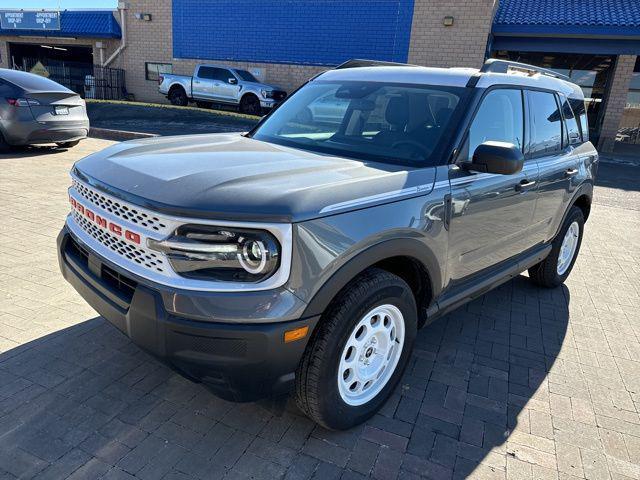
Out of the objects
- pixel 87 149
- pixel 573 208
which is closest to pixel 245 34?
A: pixel 87 149

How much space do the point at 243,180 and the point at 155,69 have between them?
82.2 feet

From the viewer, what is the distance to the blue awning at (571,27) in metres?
16.3

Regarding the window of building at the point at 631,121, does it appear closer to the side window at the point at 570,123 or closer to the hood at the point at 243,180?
the side window at the point at 570,123

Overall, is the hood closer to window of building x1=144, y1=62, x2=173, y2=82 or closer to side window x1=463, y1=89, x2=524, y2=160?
side window x1=463, y1=89, x2=524, y2=160

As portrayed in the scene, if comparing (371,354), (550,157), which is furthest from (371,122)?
(550,157)

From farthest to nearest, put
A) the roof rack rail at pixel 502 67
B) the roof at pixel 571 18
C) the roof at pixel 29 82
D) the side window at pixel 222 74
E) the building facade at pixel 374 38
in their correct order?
the side window at pixel 222 74, the building facade at pixel 374 38, the roof at pixel 571 18, the roof at pixel 29 82, the roof rack rail at pixel 502 67

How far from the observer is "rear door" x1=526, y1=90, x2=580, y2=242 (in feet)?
13.0

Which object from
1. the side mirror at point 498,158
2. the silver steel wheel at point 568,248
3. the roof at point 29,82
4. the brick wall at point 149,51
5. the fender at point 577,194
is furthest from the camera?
the brick wall at point 149,51

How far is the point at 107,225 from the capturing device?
2506mm

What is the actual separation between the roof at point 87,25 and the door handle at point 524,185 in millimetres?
25599

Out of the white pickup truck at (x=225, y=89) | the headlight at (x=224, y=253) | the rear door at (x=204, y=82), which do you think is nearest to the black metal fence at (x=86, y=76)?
the white pickup truck at (x=225, y=89)

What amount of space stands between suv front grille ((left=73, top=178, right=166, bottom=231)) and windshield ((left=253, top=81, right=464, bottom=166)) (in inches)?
50.3

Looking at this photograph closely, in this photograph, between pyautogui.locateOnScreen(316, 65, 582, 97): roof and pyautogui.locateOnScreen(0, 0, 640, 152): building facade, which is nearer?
pyautogui.locateOnScreen(316, 65, 582, 97): roof

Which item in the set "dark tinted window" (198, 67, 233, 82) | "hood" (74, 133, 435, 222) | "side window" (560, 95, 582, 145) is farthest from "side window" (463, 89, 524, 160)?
"dark tinted window" (198, 67, 233, 82)
